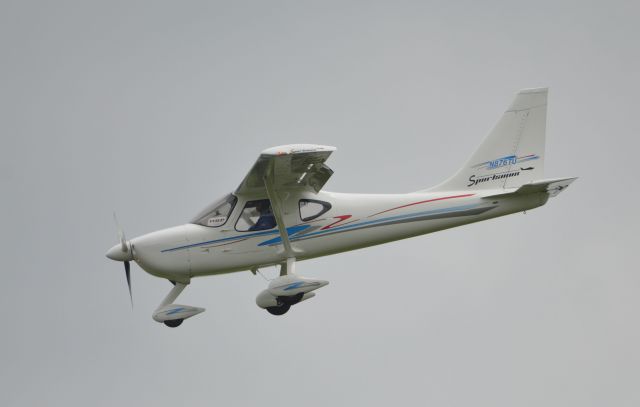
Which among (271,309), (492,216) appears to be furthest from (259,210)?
(492,216)

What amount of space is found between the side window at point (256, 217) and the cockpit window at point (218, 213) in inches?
10.4

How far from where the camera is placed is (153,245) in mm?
18062

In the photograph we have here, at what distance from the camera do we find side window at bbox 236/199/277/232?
1811cm

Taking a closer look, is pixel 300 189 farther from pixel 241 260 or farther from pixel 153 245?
pixel 153 245

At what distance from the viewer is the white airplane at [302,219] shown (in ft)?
59.0

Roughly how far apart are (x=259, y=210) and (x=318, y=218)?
1.15m

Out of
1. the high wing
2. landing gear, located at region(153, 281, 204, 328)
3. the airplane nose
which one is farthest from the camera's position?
landing gear, located at region(153, 281, 204, 328)

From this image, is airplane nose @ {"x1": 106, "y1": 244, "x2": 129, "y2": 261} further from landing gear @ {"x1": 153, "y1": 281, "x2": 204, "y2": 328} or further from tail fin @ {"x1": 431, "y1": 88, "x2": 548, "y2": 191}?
tail fin @ {"x1": 431, "y1": 88, "x2": 548, "y2": 191}

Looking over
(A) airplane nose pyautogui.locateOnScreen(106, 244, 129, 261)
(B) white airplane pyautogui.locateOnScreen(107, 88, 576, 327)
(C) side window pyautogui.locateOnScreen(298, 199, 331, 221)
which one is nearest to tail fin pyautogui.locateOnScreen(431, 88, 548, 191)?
(B) white airplane pyautogui.locateOnScreen(107, 88, 576, 327)

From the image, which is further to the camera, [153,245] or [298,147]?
[153,245]

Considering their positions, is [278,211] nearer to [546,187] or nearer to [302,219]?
[302,219]

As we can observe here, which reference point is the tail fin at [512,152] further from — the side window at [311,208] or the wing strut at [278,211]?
the wing strut at [278,211]

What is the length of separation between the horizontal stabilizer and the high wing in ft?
12.1

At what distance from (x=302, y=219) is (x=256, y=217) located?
2.88ft
